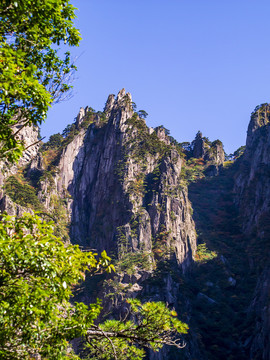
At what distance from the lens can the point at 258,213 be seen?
70.2 meters

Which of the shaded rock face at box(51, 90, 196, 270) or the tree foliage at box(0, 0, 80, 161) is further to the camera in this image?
the shaded rock face at box(51, 90, 196, 270)

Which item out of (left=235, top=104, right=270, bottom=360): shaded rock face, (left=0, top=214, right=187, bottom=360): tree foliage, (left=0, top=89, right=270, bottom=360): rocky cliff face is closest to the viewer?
(left=0, top=214, right=187, bottom=360): tree foliage

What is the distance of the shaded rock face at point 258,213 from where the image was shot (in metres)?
44.5

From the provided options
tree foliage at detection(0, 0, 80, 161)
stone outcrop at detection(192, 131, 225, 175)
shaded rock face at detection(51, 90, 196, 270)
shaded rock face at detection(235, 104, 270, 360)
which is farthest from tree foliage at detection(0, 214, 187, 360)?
stone outcrop at detection(192, 131, 225, 175)

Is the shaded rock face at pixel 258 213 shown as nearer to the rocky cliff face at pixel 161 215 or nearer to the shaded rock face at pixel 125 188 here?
the rocky cliff face at pixel 161 215

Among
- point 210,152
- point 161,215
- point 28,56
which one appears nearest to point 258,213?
point 161,215

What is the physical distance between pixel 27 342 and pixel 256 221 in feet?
225

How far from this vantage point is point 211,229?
257ft

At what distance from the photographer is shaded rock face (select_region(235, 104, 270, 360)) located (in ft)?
146

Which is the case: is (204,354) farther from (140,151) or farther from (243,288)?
(140,151)

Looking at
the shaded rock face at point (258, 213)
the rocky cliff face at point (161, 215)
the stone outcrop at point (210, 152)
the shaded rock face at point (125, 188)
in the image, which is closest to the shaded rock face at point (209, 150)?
the stone outcrop at point (210, 152)

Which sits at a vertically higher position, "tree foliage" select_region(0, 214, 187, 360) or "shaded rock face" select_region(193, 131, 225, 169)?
"shaded rock face" select_region(193, 131, 225, 169)

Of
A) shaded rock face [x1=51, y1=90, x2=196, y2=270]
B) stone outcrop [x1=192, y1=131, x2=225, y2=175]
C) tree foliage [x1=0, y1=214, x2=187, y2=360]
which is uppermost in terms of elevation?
stone outcrop [x1=192, y1=131, x2=225, y2=175]

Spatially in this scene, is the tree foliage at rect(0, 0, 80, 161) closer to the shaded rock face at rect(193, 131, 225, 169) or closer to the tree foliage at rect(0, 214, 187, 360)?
the tree foliage at rect(0, 214, 187, 360)
